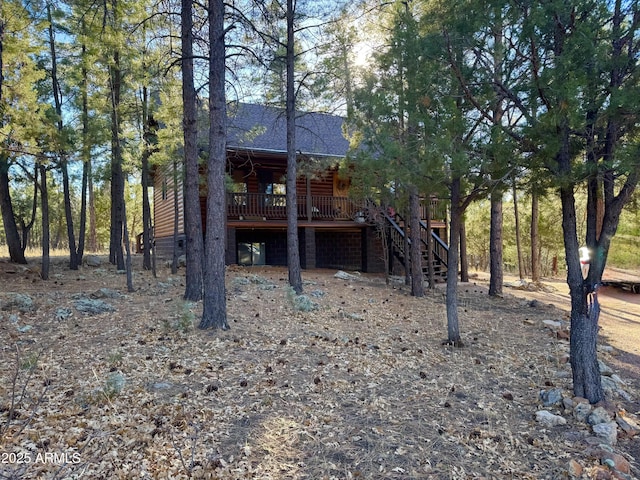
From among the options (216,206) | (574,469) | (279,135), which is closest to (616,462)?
(574,469)

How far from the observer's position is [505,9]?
4.45m

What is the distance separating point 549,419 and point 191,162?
7.03 meters

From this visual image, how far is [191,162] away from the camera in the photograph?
7848 mm

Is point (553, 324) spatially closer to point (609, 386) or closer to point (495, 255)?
point (609, 386)

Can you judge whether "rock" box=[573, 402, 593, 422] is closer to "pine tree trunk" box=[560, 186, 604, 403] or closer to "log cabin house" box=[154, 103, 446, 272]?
"pine tree trunk" box=[560, 186, 604, 403]

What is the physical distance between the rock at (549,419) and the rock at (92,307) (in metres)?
6.36

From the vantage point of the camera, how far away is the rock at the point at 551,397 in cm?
398

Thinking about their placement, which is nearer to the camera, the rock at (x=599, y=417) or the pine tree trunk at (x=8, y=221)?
the rock at (x=599, y=417)

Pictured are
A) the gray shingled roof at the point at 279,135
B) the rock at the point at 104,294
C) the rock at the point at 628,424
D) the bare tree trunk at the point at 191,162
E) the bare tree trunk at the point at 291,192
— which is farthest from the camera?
the gray shingled roof at the point at 279,135

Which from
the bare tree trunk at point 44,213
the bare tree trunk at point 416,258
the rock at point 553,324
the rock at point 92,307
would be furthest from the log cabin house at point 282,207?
the rock at point 92,307

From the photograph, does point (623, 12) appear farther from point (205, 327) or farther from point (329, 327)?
point (205, 327)

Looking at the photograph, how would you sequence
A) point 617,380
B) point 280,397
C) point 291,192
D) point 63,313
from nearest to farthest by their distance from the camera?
1. point 280,397
2. point 617,380
3. point 63,313
4. point 291,192

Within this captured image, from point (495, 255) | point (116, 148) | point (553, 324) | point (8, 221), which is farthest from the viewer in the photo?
point (8, 221)

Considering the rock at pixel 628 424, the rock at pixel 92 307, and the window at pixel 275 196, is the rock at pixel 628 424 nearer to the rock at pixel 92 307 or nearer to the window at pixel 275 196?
the rock at pixel 92 307
